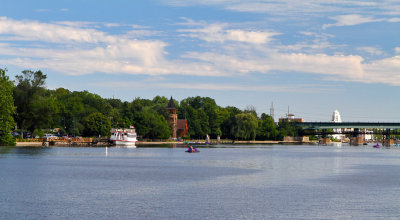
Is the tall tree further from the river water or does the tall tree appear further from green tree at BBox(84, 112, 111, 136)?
the river water

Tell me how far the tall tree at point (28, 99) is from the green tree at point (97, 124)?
3359 cm

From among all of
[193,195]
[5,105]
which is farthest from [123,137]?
[193,195]

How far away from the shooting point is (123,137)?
18512 cm

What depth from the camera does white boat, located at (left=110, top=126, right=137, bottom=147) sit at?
18425 centimetres

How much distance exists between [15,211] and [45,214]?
241cm

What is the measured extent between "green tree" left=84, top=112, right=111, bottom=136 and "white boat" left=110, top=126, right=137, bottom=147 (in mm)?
8045

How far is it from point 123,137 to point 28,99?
128 feet

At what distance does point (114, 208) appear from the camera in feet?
131

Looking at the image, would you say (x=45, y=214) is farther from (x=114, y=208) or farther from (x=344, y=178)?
(x=344, y=178)

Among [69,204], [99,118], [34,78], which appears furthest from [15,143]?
[69,204]

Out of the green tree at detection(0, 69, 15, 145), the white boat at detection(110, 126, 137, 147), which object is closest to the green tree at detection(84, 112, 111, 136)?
the white boat at detection(110, 126, 137, 147)

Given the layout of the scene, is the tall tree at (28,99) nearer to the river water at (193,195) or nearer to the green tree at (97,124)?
the green tree at (97,124)

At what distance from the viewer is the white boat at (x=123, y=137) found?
18425cm

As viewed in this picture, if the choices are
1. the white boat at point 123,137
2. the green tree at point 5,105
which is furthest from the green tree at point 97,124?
the green tree at point 5,105
